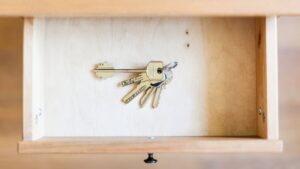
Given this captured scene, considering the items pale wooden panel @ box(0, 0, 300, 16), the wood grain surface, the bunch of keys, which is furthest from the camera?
the wood grain surface

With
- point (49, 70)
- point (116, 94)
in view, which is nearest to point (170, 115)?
A: point (116, 94)

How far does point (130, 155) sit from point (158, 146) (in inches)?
9.0

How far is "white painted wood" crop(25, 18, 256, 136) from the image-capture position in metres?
0.76

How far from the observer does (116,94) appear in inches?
30.1

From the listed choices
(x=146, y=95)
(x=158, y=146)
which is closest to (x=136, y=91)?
(x=146, y=95)

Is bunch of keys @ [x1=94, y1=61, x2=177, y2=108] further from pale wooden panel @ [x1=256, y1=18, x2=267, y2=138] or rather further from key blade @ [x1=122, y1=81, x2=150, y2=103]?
pale wooden panel @ [x1=256, y1=18, x2=267, y2=138]

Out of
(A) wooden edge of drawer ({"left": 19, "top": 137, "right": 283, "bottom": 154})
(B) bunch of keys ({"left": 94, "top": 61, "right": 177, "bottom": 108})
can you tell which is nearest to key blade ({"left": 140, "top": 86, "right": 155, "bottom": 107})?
(B) bunch of keys ({"left": 94, "top": 61, "right": 177, "bottom": 108})

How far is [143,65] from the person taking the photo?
2.51 feet

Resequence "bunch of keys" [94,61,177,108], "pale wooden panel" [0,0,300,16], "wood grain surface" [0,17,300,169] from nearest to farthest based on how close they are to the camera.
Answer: "pale wooden panel" [0,0,300,16] < "bunch of keys" [94,61,177,108] < "wood grain surface" [0,17,300,169]

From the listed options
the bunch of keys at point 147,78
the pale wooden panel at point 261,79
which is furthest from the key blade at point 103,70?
the pale wooden panel at point 261,79

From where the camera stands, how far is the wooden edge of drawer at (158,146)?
0.66 m

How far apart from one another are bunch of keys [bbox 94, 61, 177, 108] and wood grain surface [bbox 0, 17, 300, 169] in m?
0.17

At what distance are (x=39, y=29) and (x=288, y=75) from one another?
0.50 metres

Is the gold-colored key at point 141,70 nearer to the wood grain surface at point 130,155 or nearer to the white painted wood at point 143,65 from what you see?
the white painted wood at point 143,65
